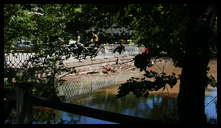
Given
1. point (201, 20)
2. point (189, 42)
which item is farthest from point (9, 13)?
point (201, 20)

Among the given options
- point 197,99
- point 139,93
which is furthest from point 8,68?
point 197,99

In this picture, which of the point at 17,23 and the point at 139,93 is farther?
the point at 17,23

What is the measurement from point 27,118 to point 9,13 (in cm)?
288

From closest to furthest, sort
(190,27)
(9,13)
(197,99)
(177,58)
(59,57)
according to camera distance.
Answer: (190,27) → (197,99) → (177,58) → (9,13) → (59,57)

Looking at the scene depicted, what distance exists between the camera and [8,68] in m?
5.82

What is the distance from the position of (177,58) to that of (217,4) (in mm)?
1375

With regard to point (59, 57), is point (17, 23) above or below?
above

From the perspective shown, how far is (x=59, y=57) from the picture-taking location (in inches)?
217

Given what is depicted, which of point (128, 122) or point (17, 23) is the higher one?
point (17, 23)

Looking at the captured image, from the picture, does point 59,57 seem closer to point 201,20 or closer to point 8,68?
point 8,68

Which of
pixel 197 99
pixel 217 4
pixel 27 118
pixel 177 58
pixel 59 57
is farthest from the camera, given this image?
pixel 59 57

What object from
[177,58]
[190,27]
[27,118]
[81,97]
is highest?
[190,27]

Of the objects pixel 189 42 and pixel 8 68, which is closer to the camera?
pixel 189 42

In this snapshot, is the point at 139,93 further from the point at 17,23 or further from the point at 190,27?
the point at 17,23
